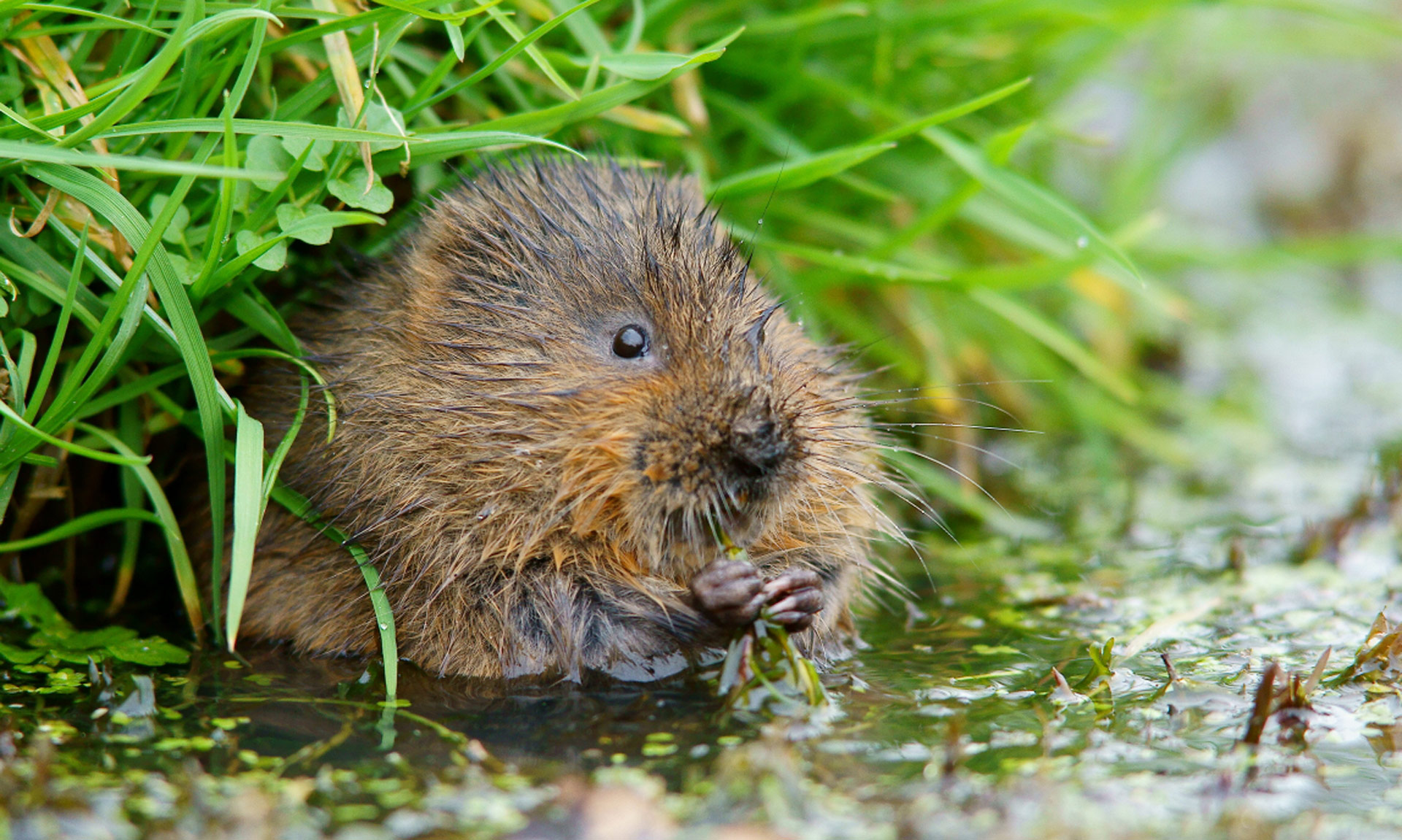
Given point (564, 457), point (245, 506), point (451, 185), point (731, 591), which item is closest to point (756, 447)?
point (731, 591)

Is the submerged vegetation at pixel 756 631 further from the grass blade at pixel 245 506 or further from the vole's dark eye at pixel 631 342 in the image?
Result: the vole's dark eye at pixel 631 342

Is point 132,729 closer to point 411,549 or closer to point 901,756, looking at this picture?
Answer: point 411,549

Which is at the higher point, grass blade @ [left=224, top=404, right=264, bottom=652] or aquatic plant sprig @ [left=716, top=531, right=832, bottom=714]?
grass blade @ [left=224, top=404, right=264, bottom=652]

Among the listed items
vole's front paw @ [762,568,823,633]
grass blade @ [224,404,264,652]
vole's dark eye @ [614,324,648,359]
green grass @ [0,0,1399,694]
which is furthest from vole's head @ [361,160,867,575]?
grass blade @ [224,404,264,652]

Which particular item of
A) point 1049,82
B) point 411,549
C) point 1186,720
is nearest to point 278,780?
point 411,549

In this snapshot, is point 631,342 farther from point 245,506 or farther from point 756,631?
point 245,506

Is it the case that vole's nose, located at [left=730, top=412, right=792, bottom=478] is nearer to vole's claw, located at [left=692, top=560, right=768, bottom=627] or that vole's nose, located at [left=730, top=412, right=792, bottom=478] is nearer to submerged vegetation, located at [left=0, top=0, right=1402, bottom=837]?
vole's claw, located at [left=692, top=560, right=768, bottom=627]
